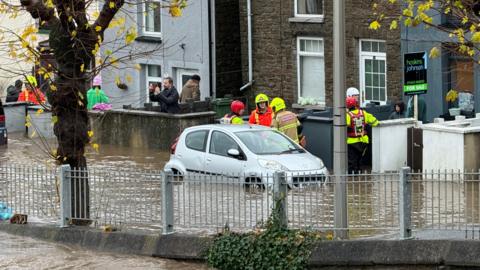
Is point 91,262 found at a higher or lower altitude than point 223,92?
lower

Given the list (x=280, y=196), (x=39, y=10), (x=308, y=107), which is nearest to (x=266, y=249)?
(x=280, y=196)

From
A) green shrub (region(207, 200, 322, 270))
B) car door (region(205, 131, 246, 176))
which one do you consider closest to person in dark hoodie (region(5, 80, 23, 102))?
car door (region(205, 131, 246, 176))

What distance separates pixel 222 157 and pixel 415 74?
5037mm

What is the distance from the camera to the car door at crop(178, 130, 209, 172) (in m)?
23.0

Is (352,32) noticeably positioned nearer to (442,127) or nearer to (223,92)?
(223,92)

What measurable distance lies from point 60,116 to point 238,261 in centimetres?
433

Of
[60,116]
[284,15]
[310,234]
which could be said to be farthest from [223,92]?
[310,234]

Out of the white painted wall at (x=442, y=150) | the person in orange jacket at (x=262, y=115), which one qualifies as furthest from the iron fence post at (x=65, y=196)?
the white painted wall at (x=442, y=150)

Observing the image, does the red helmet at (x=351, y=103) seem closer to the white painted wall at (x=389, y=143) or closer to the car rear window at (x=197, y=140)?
the white painted wall at (x=389, y=143)

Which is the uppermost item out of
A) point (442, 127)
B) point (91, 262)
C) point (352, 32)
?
point (352, 32)

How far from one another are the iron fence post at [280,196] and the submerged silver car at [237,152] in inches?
247

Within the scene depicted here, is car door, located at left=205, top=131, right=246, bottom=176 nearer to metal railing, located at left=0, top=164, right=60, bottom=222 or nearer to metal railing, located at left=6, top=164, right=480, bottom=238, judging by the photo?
metal railing, located at left=0, top=164, right=60, bottom=222

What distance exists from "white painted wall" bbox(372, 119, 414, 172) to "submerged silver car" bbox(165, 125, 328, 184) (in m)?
2.51

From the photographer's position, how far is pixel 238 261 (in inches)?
593
